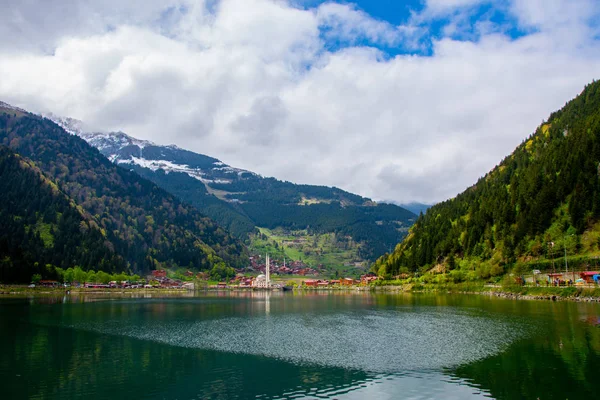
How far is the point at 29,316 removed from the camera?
242 feet

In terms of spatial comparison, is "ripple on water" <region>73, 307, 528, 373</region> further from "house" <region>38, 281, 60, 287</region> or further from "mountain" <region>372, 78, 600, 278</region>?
"house" <region>38, 281, 60, 287</region>

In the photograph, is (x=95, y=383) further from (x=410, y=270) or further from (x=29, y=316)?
(x=410, y=270)

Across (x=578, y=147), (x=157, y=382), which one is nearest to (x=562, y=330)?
(x=157, y=382)

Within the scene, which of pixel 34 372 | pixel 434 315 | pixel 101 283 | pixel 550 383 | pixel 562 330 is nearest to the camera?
pixel 550 383

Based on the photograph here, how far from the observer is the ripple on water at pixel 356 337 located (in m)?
39.9

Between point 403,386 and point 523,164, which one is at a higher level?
point 523,164

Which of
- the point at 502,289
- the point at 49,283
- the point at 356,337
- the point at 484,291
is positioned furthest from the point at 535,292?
the point at 49,283

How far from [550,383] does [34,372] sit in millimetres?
36504

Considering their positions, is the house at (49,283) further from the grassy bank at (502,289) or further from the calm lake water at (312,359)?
the grassy bank at (502,289)

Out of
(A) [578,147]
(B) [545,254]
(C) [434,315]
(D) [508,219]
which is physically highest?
(A) [578,147]

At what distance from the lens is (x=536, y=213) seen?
397 feet

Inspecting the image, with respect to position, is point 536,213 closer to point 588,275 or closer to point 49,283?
point 588,275

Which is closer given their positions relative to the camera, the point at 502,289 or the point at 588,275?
the point at 588,275

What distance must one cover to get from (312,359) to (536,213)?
101253mm
